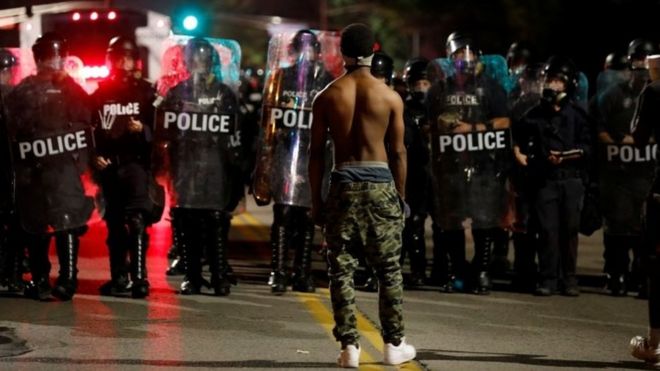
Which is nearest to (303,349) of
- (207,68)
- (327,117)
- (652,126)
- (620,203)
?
(327,117)

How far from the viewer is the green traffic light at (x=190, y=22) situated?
51.8ft

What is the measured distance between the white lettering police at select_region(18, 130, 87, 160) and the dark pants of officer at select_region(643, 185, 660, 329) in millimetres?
4817

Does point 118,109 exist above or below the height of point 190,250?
above

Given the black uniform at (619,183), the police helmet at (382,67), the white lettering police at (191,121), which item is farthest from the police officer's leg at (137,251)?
the black uniform at (619,183)

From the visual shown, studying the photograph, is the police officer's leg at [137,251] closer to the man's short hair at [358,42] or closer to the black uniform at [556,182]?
the black uniform at [556,182]

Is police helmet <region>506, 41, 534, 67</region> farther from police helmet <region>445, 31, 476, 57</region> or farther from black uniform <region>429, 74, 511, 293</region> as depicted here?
black uniform <region>429, 74, 511, 293</region>

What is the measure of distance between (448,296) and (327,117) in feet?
14.0

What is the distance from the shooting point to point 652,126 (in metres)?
9.20

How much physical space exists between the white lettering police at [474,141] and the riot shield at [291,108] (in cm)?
114

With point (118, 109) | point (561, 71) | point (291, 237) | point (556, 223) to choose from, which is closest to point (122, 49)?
point (118, 109)

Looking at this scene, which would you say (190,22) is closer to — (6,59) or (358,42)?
(6,59)

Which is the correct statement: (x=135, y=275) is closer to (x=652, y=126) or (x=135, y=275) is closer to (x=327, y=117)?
(x=327, y=117)

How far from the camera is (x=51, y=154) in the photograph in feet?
38.4

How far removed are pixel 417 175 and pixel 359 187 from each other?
15.0 feet
